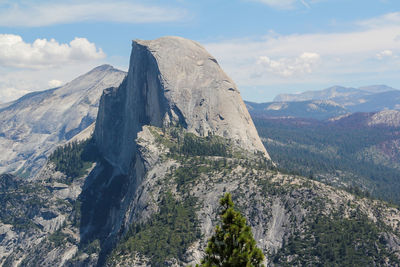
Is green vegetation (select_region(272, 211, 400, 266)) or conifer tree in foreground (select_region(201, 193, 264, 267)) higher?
conifer tree in foreground (select_region(201, 193, 264, 267))

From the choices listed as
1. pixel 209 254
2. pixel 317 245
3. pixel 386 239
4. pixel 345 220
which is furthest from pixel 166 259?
pixel 209 254

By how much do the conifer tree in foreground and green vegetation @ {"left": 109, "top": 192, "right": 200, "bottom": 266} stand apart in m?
92.0

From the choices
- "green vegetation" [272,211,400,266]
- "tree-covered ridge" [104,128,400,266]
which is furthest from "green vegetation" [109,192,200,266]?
"green vegetation" [272,211,400,266]

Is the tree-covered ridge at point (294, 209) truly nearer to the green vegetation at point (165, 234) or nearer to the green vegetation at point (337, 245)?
the green vegetation at point (337, 245)

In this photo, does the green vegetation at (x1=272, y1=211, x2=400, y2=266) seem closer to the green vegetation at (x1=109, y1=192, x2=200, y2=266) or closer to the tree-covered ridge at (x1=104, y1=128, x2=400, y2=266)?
the tree-covered ridge at (x1=104, y1=128, x2=400, y2=266)

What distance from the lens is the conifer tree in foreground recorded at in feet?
184

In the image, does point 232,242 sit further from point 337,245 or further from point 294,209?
point 294,209

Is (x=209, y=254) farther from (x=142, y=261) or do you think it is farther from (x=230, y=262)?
(x=142, y=261)

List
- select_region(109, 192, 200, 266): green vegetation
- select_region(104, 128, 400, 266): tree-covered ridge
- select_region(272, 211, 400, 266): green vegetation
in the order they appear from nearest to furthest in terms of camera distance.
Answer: select_region(272, 211, 400, 266): green vegetation
select_region(104, 128, 400, 266): tree-covered ridge
select_region(109, 192, 200, 266): green vegetation

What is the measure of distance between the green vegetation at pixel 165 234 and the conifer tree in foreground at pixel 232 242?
9198 cm

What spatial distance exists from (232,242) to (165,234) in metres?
104

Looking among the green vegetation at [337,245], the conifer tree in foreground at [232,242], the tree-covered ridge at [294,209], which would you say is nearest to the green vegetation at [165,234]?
the tree-covered ridge at [294,209]

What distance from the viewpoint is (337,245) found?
133 metres

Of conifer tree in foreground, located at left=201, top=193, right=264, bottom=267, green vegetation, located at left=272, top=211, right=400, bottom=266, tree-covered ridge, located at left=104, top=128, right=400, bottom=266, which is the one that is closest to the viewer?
conifer tree in foreground, located at left=201, top=193, right=264, bottom=267
